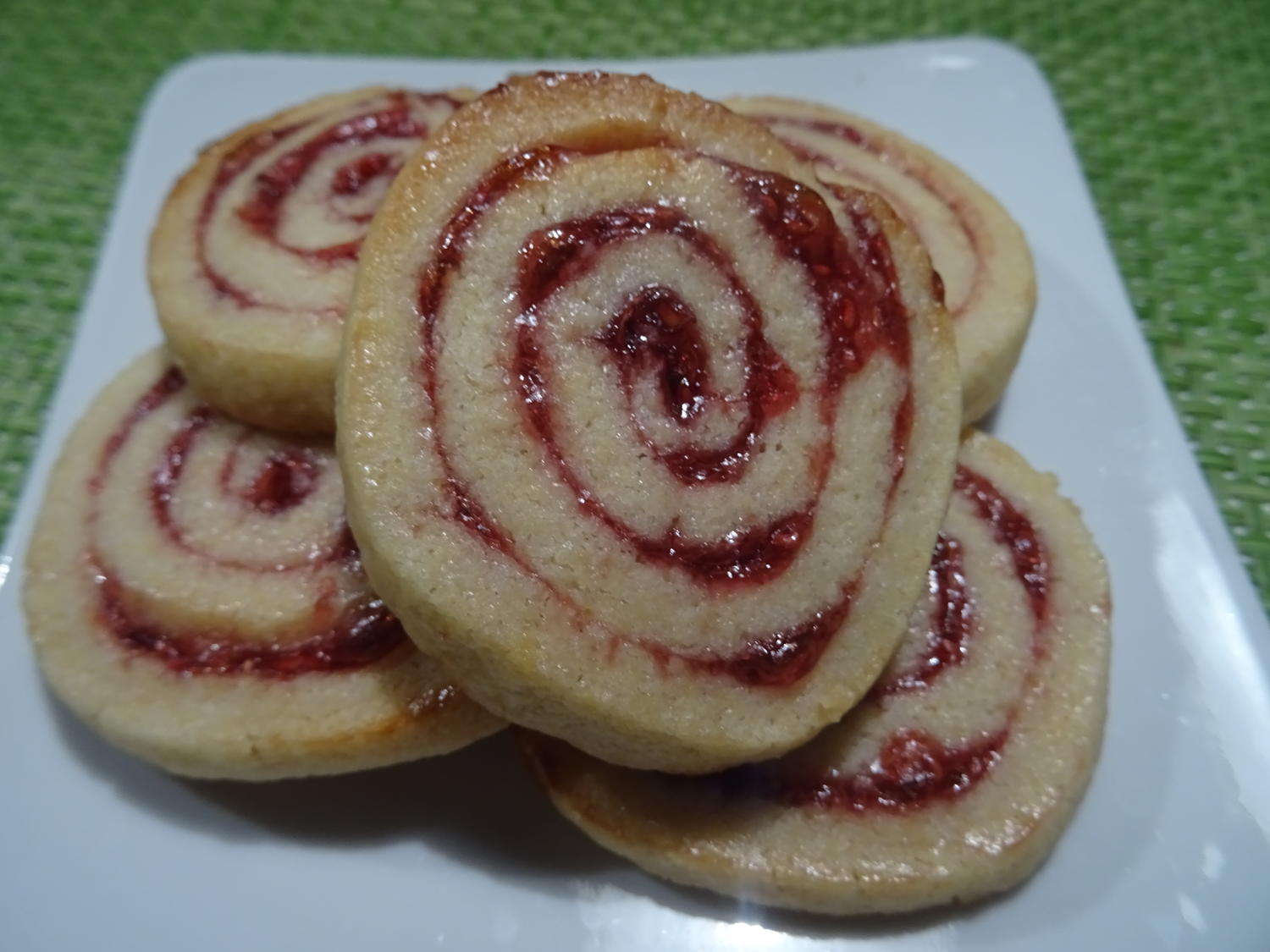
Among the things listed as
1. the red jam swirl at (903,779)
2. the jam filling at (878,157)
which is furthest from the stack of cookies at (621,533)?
the jam filling at (878,157)

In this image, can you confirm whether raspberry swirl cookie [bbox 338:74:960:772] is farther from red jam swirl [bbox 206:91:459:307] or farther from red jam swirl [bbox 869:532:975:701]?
red jam swirl [bbox 206:91:459:307]

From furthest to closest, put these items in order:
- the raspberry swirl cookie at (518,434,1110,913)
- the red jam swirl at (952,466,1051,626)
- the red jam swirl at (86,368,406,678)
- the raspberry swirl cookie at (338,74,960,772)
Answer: the red jam swirl at (952,466,1051,626) → the red jam swirl at (86,368,406,678) → the raspberry swirl cookie at (518,434,1110,913) → the raspberry swirl cookie at (338,74,960,772)

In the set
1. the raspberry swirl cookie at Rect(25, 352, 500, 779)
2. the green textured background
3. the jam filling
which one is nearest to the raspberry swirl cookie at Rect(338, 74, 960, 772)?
the raspberry swirl cookie at Rect(25, 352, 500, 779)

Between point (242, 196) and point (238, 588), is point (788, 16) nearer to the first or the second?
point (242, 196)

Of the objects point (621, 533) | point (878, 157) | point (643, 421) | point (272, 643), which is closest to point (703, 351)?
point (643, 421)

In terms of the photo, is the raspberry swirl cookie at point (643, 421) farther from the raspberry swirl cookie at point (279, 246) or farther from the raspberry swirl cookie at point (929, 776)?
the raspberry swirl cookie at point (279, 246)

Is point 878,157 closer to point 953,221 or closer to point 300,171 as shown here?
point 953,221

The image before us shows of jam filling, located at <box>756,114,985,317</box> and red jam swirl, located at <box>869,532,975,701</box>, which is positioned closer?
red jam swirl, located at <box>869,532,975,701</box>
